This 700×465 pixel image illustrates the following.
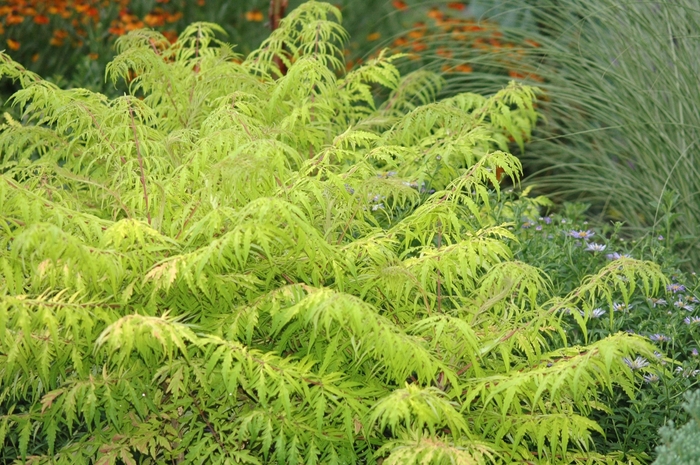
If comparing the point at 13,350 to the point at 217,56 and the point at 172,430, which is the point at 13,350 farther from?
the point at 217,56

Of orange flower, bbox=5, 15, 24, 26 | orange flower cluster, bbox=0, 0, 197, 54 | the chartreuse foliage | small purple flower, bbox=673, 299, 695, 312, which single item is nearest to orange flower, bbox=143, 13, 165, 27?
orange flower cluster, bbox=0, 0, 197, 54

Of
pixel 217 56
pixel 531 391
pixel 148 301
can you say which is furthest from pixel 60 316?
pixel 217 56

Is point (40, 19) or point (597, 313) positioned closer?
point (597, 313)

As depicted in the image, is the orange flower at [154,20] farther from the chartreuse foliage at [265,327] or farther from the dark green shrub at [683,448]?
the dark green shrub at [683,448]

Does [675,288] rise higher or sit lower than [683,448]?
lower

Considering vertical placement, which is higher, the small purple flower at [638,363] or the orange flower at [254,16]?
the orange flower at [254,16]

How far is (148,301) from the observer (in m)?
2.74

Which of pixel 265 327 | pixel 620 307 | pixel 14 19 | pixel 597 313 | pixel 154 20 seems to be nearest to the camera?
pixel 265 327

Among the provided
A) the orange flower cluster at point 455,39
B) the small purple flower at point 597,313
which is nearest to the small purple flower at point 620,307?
the small purple flower at point 597,313

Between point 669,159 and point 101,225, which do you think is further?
point 669,159

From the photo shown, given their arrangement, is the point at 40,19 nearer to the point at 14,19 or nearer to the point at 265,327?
the point at 14,19

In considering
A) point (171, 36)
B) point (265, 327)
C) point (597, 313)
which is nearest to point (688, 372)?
point (597, 313)

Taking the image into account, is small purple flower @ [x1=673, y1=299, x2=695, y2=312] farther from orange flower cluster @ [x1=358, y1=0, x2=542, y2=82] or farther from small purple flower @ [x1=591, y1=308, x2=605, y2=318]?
orange flower cluster @ [x1=358, y1=0, x2=542, y2=82]

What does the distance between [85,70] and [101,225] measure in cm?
336
